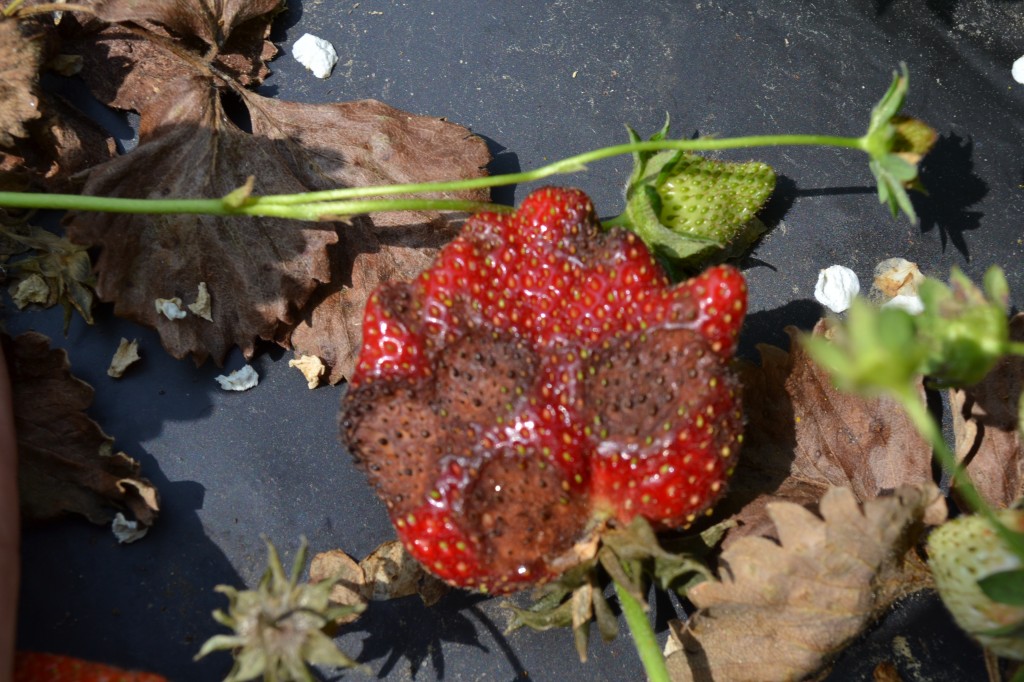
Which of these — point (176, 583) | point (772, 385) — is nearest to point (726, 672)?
point (772, 385)

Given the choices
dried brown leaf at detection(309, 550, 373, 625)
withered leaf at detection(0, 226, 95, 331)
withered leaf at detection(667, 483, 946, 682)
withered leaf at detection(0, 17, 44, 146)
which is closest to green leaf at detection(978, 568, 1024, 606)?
withered leaf at detection(667, 483, 946, 682)

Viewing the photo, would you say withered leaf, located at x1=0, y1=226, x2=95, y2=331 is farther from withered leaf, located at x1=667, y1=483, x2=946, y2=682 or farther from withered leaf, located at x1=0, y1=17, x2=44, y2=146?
withered leaf, located at x1=667, y1=483, x2=946, y2=682

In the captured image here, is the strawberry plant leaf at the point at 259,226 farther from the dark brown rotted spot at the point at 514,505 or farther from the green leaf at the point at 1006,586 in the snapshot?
the green leaf at the point at 1006,586

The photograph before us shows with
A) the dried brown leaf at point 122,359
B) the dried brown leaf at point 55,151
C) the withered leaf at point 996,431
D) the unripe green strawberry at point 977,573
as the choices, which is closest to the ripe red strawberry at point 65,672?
the dried brown leaf at point 122,359

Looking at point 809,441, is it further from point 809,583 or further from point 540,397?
point 540,397

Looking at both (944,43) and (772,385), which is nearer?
(772,385)

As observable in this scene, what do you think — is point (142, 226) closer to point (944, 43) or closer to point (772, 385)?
point (772, 385)
